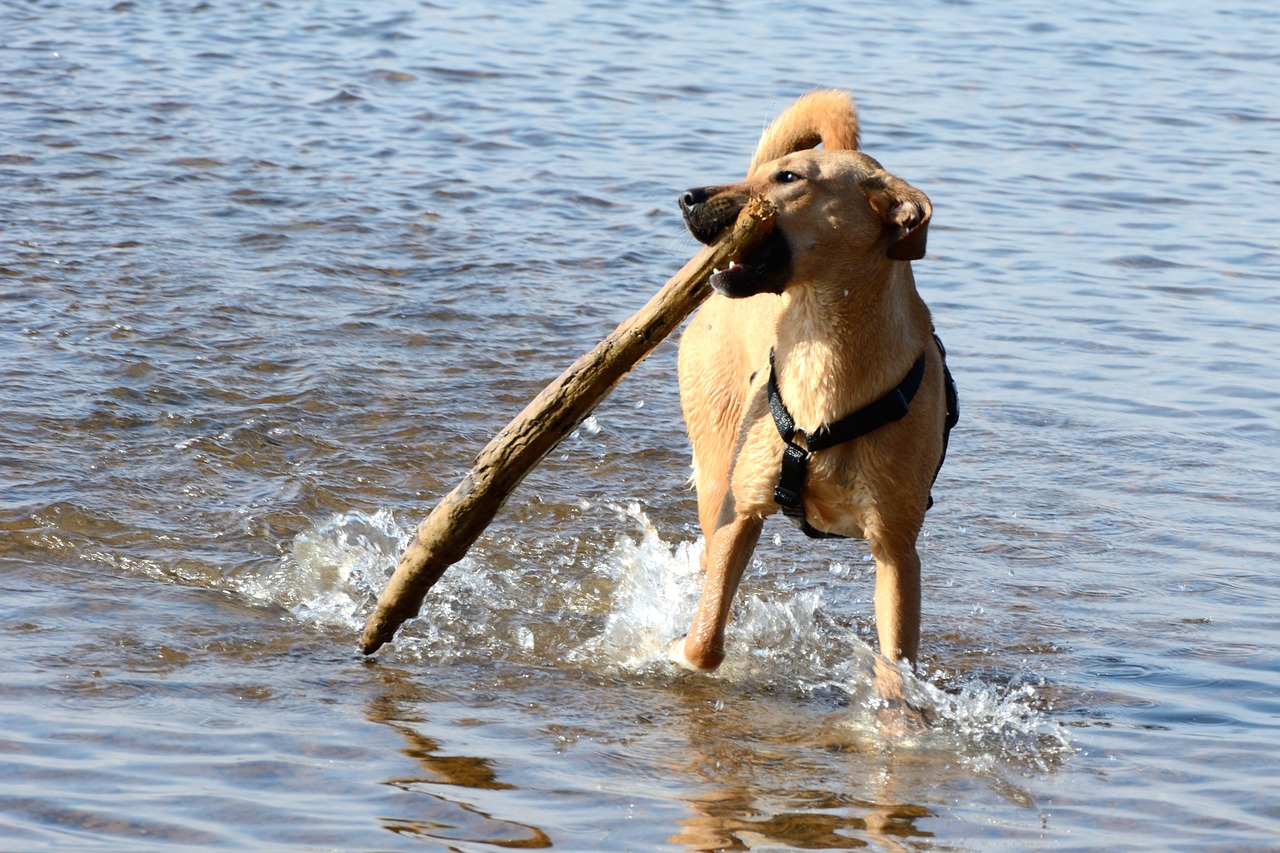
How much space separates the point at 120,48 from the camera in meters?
15.4

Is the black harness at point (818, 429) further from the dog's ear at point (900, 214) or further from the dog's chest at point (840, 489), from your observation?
the dog's ear at point (900, 214)

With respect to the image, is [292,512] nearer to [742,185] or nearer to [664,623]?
[664,623]

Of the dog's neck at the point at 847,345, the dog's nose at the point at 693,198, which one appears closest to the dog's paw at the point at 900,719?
the dog's neck at the point at 847,345

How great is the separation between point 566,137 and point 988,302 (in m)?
4.82

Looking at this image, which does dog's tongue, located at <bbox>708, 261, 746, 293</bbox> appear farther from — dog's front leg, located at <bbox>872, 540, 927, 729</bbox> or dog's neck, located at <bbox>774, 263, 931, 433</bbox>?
dog's front leg, located at <bbox>872, 540, 927, 729</bbox>

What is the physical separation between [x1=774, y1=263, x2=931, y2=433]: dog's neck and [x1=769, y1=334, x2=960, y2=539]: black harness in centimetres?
2

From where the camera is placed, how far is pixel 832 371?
4.73 m

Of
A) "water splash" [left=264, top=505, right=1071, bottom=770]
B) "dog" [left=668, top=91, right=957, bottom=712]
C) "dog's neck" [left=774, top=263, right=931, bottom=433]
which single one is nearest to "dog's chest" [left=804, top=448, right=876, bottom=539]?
"dog" [left=668, top=91, right=957, bottom=712]

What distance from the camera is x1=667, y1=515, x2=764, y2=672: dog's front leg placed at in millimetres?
5105

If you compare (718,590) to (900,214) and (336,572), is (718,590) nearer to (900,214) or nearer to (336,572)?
(900,214)

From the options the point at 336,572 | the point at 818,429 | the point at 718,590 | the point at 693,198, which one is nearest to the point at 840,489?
the point at 818,429

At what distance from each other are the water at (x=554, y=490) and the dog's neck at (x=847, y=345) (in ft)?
2.78

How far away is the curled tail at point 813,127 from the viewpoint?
503 centimetres

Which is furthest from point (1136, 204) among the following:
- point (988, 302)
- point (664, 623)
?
point (664, 623)
